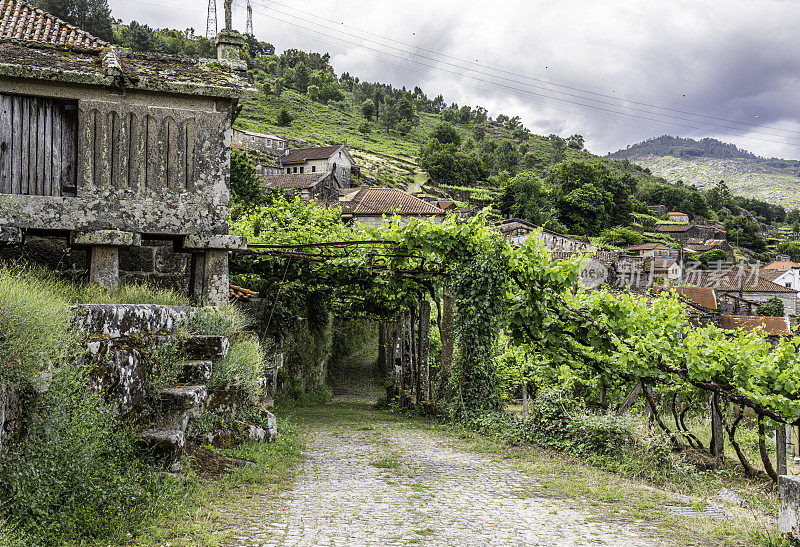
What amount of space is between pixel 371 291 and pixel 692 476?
10.9 metres

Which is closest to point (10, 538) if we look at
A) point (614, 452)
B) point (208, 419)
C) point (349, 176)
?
point (208, 419)

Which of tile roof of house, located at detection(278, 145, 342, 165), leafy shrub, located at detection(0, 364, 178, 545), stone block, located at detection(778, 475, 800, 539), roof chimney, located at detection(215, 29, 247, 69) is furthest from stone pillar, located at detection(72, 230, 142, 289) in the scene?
tile roof of house, located at detection(278, 145, 342, 165)

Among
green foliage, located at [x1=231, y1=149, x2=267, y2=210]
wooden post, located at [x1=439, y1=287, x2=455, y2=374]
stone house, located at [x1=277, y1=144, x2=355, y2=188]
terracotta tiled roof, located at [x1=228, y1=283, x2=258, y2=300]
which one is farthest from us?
stone house, located at [x1=277, y1=144, x2=355, y2=188]

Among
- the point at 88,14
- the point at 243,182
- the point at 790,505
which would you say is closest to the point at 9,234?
the point at 790,505

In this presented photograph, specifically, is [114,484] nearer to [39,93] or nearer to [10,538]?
[10,538]

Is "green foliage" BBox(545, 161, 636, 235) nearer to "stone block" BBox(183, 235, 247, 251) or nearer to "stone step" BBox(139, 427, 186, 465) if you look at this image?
"stone block" BBox(183, 235, 247, 251)

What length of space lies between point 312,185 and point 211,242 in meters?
51.1

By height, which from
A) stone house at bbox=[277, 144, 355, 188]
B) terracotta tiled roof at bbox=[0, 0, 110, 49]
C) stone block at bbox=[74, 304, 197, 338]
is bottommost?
stone block at bbox=[74, 304, 197, 338]

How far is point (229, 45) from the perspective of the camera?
10.6 metres

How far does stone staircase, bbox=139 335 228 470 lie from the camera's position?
17.5ft

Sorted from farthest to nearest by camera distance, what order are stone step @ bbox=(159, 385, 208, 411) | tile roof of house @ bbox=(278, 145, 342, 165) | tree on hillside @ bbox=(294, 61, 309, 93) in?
tree on hillside @ bbox=(294, 61, 309, 93)
tile roof of house @ bbox=(278, 145, 342, 165)
stone step @ bbox=(159, 385, 208, 411)

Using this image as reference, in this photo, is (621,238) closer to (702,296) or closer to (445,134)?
(702,296)

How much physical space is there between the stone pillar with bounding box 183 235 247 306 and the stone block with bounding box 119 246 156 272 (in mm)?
863

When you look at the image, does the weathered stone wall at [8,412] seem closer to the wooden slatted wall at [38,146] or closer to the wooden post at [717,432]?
the wooden slatted wall at [38,146]
